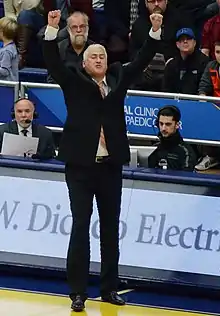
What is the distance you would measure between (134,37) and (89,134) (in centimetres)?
594

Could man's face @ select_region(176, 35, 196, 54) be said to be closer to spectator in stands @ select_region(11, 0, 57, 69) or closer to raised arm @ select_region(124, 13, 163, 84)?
spectator in stands @ select_region(11, 0, 57, 69)

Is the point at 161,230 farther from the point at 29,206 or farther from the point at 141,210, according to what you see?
the point at 29,206

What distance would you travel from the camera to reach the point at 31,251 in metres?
8.88

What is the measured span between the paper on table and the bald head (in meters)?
2.08

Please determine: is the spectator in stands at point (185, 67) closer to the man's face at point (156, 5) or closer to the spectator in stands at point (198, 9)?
the man's face at point (156, 5)

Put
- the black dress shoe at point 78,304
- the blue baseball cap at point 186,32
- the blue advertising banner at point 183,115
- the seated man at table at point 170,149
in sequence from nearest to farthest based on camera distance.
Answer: the black dress shoe at point 78,304, the seated man at table at point 170,149, the blue advertising banner at point 183,115, the blue baseball cap at point 186,32

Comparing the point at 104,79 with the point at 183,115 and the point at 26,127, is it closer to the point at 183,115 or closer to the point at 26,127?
the point at 26,127

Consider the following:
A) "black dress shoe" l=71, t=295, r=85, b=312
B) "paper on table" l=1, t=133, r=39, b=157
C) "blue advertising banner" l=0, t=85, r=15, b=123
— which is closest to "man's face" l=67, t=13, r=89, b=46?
"blue advertising banner" l=0, t=85, r=15, b=123

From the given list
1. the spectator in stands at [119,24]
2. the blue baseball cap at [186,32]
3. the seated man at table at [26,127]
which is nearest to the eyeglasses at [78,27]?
the blue baseball cap at [186,32]

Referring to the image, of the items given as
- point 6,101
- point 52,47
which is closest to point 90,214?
point 52,47

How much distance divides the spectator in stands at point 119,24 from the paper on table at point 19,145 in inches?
165

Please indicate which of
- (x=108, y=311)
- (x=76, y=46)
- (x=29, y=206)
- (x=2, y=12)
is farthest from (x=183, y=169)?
(x=2, y=12)

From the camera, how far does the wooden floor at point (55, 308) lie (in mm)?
7684

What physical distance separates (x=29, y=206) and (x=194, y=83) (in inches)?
153
